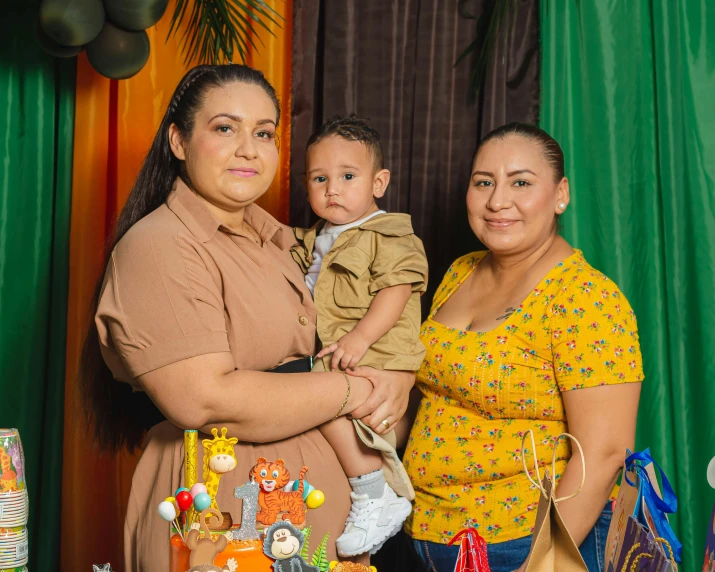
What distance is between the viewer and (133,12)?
2.16m

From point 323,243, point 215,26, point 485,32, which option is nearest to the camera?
point 323,243

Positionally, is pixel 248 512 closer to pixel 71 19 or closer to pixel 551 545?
pixel 551 545

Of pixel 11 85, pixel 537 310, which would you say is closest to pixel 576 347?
pixel 537 310

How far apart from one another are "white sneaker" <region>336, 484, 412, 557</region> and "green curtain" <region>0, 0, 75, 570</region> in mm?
1449

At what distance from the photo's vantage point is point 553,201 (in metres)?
2.05

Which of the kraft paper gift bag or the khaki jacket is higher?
the khaki jacket

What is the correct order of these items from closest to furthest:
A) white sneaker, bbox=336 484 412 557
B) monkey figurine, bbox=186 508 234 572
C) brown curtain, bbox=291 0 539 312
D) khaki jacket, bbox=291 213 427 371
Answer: monkey figurine, bbox=186 508 234 572, white sneaker, bbox=336 484 412 557, khaki jacket, bbox=291 213 427 371, brown curtain, bbox=291 0 539 312

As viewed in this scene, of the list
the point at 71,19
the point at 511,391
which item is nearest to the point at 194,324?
the point at 511,391

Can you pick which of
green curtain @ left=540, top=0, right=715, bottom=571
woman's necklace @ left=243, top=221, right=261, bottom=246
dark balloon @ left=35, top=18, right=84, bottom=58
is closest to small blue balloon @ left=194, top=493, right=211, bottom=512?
woman's necklace @ left=243, top=221, right=261, bottom=246

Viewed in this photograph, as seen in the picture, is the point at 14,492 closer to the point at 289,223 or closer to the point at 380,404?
the point at 380,404

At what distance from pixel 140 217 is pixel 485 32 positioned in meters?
1.39

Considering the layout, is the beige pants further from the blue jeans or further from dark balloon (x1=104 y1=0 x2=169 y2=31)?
dark balloon (x1=104 y1=0 x2=169 y2=31)

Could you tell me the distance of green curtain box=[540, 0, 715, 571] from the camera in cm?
243

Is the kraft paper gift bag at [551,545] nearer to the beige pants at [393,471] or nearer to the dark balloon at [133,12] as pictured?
the beige pants at [393,471]
